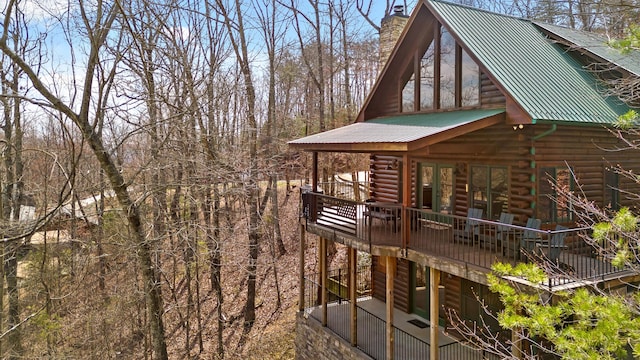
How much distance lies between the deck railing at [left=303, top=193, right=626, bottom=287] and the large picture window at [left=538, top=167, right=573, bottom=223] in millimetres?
491

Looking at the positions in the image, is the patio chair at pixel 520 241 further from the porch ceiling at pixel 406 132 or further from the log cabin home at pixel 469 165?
the porch ceiling at pixel 406 132

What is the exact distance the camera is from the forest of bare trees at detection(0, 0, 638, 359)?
1095 cm

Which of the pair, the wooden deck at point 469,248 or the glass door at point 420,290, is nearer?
the wooden deck at point 469,248

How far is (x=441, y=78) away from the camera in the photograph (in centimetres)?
1184

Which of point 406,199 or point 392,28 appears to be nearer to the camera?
point 406,199

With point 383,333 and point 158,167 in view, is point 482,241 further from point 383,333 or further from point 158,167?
point 158,167

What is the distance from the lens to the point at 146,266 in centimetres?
1192

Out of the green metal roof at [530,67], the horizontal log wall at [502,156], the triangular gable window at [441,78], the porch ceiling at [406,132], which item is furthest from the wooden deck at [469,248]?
the triangular gable window at [441,78]

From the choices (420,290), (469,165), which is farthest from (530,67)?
(420,290)

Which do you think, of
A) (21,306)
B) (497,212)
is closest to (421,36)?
(497,212)

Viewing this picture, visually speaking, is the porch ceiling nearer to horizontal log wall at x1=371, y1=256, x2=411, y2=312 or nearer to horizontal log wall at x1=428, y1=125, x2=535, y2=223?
horizontal log wall at x1=428, y1=125, x2=535, y2=223

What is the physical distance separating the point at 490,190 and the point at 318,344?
22.3 feet

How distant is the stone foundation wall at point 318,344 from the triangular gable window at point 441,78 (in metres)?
6.81

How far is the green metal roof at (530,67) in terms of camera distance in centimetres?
948
